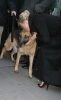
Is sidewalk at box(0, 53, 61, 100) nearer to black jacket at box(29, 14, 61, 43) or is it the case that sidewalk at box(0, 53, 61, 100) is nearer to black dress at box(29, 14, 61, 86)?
black dress at box(29, 14, 61, 86)

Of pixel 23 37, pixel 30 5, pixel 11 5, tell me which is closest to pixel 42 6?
pixel 30 5

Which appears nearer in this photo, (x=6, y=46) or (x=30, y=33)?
(x=30, y=33)

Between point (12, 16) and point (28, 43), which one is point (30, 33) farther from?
point (12, 16)

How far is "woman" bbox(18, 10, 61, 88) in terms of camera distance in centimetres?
333

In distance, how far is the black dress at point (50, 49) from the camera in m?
3.32

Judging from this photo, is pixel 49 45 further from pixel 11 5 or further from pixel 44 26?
pixel 11 5

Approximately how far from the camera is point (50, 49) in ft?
11.3

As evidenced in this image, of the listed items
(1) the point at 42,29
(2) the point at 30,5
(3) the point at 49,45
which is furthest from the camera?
(2) the point at 30,5

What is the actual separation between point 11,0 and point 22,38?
1136 millimetres

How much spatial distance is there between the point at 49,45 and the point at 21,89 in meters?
0.99

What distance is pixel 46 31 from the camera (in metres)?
3.24

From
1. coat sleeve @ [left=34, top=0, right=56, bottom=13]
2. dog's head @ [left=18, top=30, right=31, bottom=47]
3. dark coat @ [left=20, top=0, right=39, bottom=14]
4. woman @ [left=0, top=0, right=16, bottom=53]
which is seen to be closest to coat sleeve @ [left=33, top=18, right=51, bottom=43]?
dog's head @ [left=18, top=30, right=31, bottom=47]

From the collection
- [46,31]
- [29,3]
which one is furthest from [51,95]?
[29,3]

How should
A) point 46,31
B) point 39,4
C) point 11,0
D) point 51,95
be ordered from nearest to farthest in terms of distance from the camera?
point 46,31 → point 51,95 → point 39,4 → point 11,0
